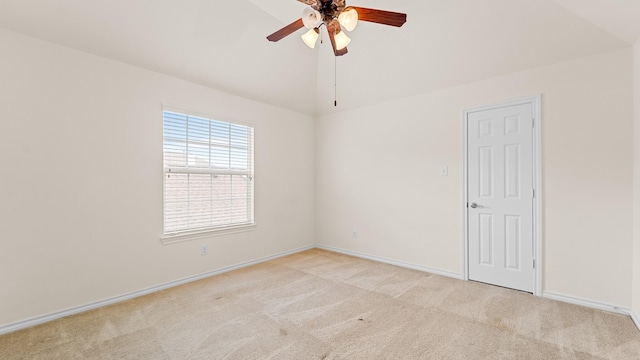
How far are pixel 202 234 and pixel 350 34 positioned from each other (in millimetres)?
3114

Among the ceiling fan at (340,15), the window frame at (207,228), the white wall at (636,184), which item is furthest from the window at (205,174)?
the white wall at (636,184)

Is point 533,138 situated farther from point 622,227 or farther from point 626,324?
point 626,324

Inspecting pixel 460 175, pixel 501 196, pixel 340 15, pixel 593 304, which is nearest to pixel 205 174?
pixel 340 15

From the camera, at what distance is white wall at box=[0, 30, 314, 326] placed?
2373 mm

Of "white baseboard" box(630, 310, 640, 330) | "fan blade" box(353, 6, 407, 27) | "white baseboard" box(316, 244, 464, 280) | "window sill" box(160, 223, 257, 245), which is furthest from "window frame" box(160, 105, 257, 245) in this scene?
"white baseboard" box(630, 310, 640, 330)

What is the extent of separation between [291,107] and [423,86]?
207cm

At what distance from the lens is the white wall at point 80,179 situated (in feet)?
7.79

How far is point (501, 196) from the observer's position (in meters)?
3.24

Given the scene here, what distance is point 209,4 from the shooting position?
2.72 m

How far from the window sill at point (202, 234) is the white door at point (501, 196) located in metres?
3.02

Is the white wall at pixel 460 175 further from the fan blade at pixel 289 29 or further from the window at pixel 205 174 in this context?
the fan blade at pixel 289 29

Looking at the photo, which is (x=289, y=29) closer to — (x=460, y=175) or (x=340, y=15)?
(x=340, y=15)

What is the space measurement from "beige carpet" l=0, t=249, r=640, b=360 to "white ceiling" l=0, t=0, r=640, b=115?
8.21 feet

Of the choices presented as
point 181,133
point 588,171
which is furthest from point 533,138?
point 181,133
